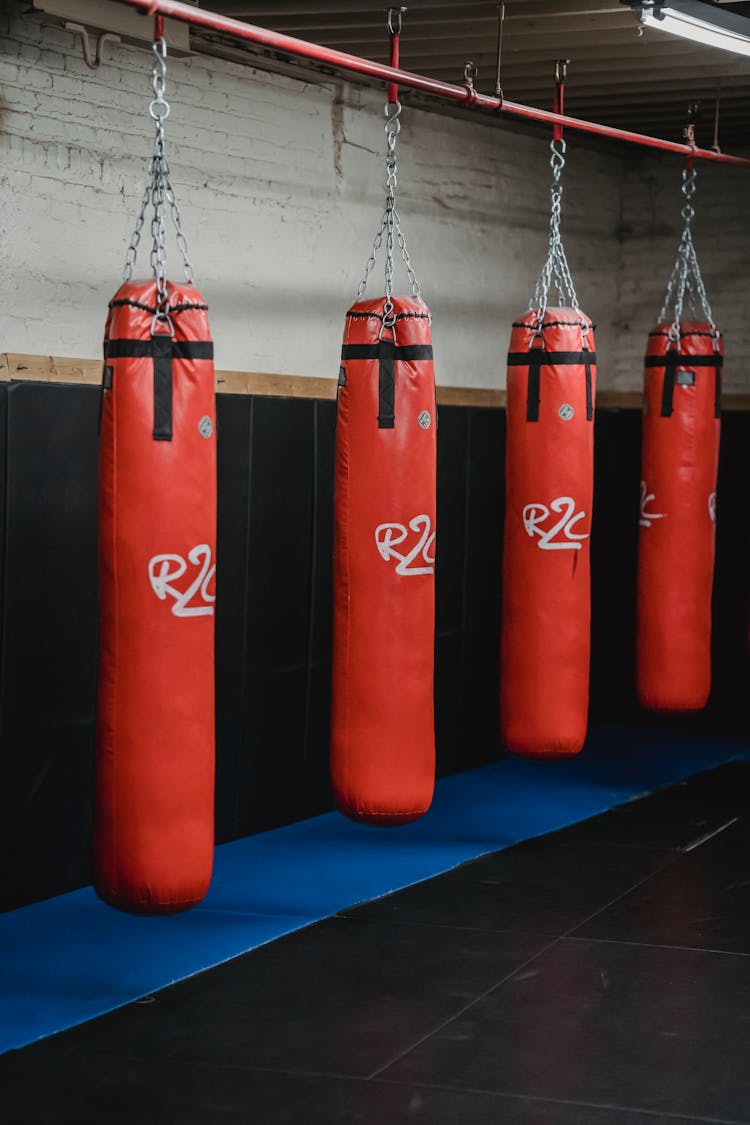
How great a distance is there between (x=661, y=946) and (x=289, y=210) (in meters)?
3.15

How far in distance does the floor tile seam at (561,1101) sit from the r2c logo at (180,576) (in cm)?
115

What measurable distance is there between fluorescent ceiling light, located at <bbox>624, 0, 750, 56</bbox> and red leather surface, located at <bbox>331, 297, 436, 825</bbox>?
1155 mm

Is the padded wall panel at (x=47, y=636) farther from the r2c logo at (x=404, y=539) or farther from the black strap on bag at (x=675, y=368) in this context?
the black strap on bag at (x=675, y=368)

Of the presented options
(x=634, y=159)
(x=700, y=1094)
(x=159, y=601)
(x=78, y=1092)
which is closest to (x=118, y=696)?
(x=159, y=601)

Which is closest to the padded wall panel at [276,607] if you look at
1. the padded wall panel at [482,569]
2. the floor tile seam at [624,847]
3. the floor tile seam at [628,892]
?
the floor tile seam at [624,847]

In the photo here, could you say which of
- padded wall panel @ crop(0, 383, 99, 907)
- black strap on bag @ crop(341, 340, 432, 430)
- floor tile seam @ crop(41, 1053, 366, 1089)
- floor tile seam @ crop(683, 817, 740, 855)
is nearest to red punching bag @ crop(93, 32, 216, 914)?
floor tile seam @ crop(41, 1053, 366, 1089)

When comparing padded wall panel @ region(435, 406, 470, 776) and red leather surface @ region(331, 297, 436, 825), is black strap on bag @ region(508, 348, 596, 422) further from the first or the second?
padded wall panel @ region(435, 406, 470, 776)

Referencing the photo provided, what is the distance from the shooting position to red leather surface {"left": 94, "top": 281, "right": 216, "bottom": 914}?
10.9 feet

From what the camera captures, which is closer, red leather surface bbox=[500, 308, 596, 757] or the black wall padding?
the black wall padding

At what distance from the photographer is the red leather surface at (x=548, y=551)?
4.73 metres

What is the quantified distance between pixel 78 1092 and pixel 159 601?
1.10 meters

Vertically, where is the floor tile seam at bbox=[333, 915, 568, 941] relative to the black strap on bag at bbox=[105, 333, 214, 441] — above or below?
below

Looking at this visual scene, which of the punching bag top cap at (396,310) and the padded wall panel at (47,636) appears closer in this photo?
the punching bag top cap at (396,310)

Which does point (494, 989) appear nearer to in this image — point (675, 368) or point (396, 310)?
point (396, 310)
